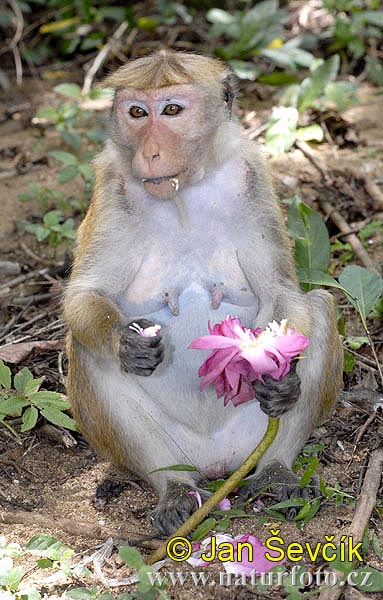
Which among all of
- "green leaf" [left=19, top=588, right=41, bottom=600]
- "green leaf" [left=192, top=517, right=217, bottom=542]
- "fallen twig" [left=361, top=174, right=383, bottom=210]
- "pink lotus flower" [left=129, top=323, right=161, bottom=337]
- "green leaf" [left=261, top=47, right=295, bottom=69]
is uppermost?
"pink lotus flower" [left=129, top=323, right=161, bottom=337]

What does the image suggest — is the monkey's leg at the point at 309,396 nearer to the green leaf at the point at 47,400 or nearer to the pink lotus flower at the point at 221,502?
the pink lotus flower at the point at 221,502

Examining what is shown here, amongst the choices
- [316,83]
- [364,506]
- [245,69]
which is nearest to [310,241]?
[364,506]

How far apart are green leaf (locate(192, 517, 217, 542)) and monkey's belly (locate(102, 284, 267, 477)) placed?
475mm

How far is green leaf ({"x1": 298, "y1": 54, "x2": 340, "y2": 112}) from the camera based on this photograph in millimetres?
6703

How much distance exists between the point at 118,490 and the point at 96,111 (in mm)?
4379

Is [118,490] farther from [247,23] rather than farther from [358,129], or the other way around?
[247,23]

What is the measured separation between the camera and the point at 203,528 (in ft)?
11.7

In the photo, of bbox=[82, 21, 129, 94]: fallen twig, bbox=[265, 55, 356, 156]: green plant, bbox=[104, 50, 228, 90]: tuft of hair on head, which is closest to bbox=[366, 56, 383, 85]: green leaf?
bbox=[265, 55, 356, 156]: green plant

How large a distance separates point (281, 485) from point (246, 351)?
828 millimetres

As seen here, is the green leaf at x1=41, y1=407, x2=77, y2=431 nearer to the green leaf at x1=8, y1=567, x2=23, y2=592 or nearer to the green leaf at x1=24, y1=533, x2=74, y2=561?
the green leaf at x1=24, y1=533, x2=74, y2=561

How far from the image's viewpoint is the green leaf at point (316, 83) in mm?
6703

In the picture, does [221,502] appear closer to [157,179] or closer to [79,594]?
[79,594]

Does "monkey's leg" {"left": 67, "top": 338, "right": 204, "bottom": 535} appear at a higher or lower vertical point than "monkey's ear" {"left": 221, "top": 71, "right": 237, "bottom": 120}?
lower

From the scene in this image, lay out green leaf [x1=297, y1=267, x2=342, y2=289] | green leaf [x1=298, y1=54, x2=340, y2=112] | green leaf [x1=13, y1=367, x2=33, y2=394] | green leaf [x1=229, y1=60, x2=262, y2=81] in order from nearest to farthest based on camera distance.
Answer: green leaf [x1=13, y1=367, x2=33, y2=394] < green leaf [x1=297, y1=267, x2=342, y2=289] < green leaf [x1=298, y1=54, x2=340, y2=112] < green leaf [x1=229, y1=60, x2=262, y2=81]
